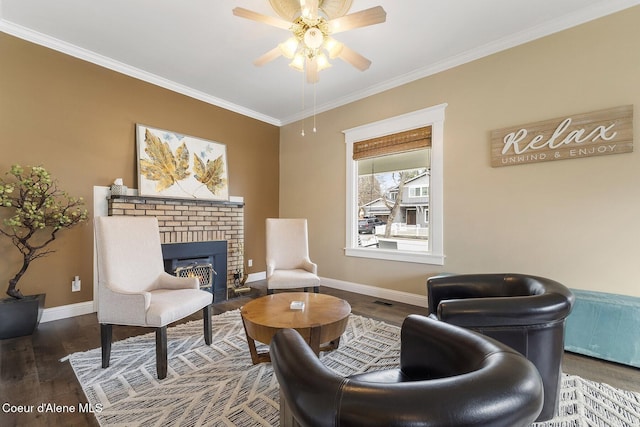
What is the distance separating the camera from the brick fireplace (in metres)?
3.36

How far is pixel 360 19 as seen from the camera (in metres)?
1.96

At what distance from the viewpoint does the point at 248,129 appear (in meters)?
4.79

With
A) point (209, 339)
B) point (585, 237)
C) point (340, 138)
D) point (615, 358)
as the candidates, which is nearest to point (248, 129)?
point (340, 138)

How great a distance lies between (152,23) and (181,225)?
7.53 ft

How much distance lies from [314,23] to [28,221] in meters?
3.18

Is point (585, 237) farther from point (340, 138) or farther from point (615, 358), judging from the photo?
point (340, 138)

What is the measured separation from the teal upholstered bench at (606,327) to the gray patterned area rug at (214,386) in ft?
1.50

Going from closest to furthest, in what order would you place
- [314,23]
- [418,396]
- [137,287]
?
[418,396], [314,23], [137,287]

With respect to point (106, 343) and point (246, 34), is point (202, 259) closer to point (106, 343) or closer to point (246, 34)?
point (106, 343)

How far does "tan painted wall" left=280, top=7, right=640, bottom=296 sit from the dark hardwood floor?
2.53ft

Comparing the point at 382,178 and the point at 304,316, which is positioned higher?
the point at 382,178

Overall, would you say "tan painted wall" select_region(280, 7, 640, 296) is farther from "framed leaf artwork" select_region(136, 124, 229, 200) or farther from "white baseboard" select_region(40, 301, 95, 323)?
"white baseboard" select_region(40, 301, 95, 323)

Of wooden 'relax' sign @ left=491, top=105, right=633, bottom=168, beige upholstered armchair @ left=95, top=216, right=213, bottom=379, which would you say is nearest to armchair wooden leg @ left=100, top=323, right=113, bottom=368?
beige upholstered armchair @ left=95, top=216, right=213, bottom=379

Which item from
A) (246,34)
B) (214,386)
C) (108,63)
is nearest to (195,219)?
(108,63)
